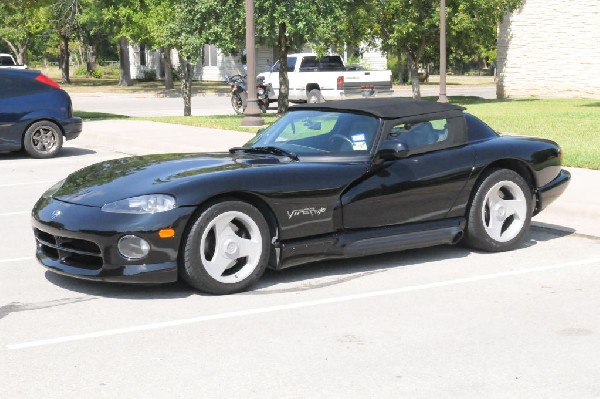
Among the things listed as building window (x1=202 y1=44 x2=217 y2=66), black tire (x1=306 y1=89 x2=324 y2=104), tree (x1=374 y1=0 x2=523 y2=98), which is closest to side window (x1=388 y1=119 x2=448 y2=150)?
tree (x1=374 y1=0 x2=523 y2=98)

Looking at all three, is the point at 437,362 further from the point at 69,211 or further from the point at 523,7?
the point at 523,7

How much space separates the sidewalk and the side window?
219 centimetres

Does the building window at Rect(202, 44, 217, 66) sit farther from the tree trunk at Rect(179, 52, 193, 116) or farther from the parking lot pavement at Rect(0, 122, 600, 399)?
the parking lot pavement at Rect(0, 122, 600, 399)

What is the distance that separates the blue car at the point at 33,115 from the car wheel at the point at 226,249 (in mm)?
10391

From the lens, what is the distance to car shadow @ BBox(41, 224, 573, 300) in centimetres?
692

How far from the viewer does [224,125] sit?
69.7ft

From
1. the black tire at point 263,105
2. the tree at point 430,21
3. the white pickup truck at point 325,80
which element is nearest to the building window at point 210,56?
the white pickup truck at point 325,80

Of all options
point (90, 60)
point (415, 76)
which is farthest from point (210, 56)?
point (415, 76)

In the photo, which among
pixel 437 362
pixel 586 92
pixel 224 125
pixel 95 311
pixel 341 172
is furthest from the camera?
pixel 586 92

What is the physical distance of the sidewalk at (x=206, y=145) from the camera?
984cm

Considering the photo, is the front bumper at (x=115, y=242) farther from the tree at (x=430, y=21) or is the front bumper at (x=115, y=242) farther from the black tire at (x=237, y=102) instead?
the tree at (x=430, y=21)

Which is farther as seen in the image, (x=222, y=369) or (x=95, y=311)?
(x=95, y=311)

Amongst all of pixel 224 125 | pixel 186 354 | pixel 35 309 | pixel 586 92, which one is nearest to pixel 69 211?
pixel 35 309

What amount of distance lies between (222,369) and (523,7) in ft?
111
